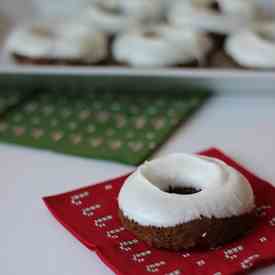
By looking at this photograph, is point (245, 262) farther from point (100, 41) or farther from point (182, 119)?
point (100, 41)

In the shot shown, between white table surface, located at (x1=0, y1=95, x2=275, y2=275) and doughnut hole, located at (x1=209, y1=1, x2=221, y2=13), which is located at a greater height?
doughnut hole, located at (x1=209, y1=1, x2=221, y2=13)

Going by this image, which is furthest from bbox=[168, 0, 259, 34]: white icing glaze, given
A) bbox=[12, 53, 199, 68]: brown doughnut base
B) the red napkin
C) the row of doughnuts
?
the red napkin

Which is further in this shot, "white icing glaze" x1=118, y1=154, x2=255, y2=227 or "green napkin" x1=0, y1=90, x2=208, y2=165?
"green napkin" x1=0, y1=90, x2=208, y2=165

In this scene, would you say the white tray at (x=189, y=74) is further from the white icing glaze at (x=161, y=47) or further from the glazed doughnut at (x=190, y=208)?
the glazed doughnut at (x=190, y=208)

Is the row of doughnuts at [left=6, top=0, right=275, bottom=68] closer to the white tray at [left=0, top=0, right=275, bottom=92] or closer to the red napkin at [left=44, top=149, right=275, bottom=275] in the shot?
the white tray at [left=0, top=0, right=275, bottom=92]

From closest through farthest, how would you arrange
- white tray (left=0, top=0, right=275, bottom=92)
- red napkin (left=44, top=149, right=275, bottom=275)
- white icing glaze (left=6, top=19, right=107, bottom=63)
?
red napkin (left=44, top=149, right=275, bottom=275), white tray (left=0, top=0, right=275, bottom=92), white icing glaze (left=6, top=19, right=107, bottom=63)

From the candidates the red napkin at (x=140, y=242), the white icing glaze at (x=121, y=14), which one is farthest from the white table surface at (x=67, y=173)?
the white icing glaze at (x=121, y=14)

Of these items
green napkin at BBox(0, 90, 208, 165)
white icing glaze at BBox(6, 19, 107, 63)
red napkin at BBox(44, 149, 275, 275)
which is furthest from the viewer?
white icing glaze at BBox(6, 19, 107, 63)
